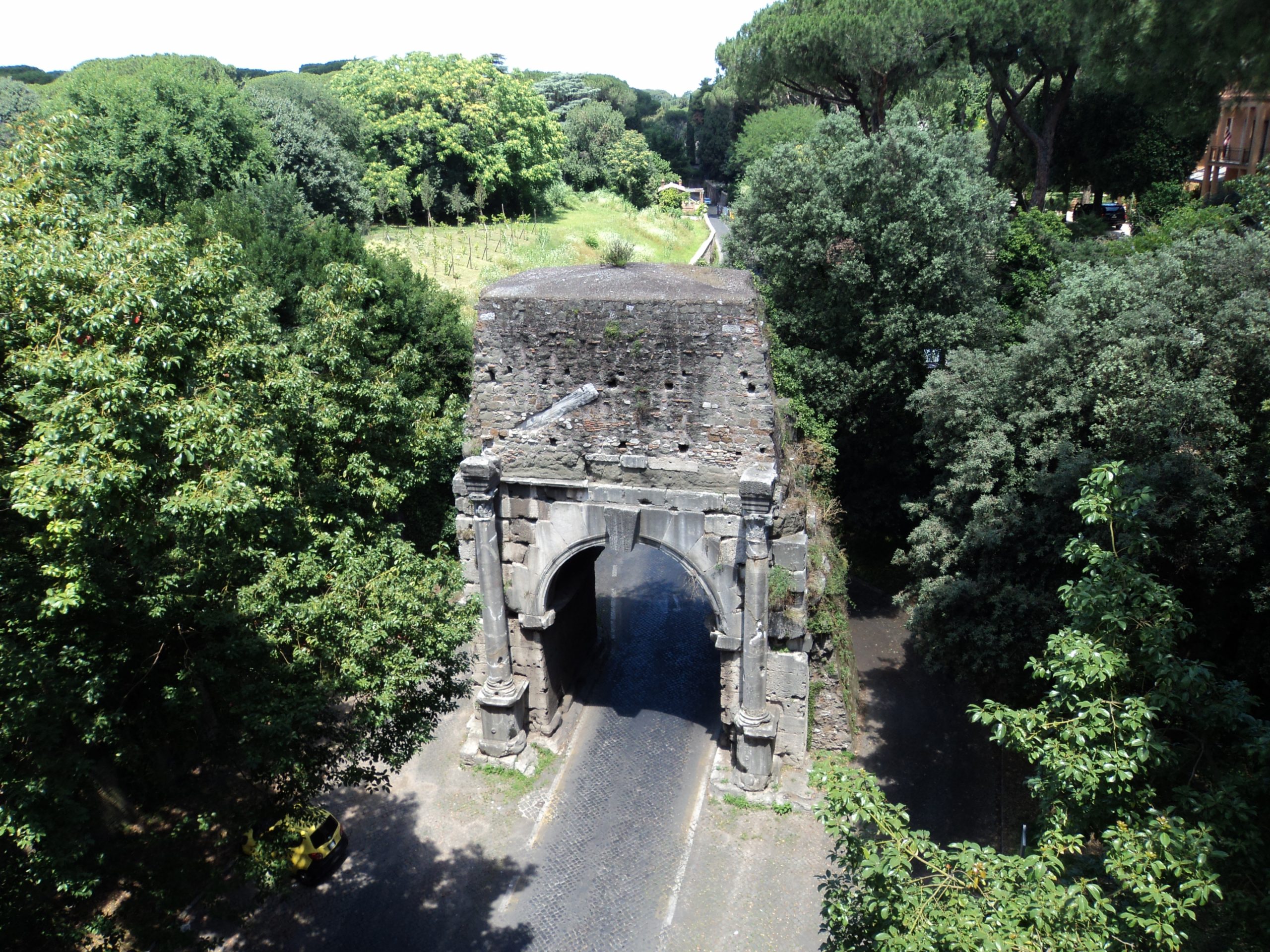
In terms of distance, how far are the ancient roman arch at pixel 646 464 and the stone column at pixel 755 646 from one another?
3cm

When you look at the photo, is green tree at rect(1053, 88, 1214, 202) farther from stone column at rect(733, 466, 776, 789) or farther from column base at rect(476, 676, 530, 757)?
column base at rect(476, 676, 530, 757)

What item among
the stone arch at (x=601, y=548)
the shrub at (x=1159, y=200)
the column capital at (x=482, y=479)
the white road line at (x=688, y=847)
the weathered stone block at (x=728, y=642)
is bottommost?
the white road line at (x=688, y=847)

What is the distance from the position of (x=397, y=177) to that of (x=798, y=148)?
2323 cm

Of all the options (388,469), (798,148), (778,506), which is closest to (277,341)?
(388,469)

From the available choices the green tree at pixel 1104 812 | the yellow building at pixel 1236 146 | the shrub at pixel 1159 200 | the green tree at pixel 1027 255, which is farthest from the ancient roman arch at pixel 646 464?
the yellow building at pixel 1236 146

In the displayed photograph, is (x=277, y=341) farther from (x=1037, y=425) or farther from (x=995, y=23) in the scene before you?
(x=995, y=23)

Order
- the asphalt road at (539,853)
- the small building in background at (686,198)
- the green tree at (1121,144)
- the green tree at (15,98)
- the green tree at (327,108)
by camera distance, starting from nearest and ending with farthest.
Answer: the asphalt road at (539,853)
the green tree at (1121,144)
the green tree at (327,108)
the green tree at (15,98)
the small building in background at (686,198)

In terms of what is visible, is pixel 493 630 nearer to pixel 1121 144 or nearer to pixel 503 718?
pixel 503 718

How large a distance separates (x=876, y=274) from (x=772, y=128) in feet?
122

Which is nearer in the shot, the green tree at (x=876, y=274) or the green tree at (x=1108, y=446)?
the green tree at (x=1108, y=446)

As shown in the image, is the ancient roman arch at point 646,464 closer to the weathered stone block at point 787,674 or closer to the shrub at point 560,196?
the weathered stone block at point 787,674

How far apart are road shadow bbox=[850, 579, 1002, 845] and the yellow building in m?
25.0

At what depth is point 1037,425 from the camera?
16859 millimetres

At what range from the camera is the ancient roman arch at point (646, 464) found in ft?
48.2
